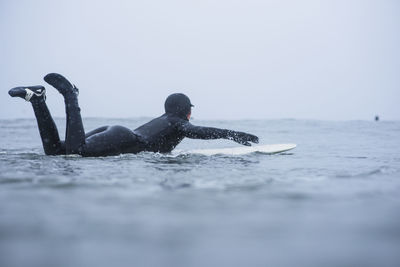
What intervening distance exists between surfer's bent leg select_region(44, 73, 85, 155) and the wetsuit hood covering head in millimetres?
1535

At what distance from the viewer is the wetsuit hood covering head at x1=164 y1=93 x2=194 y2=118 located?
6.64m

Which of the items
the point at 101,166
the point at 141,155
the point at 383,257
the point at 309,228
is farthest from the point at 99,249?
the point at 141,155

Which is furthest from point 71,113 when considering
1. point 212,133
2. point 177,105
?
point 212,133

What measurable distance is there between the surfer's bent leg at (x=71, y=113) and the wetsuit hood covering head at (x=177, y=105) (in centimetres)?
153

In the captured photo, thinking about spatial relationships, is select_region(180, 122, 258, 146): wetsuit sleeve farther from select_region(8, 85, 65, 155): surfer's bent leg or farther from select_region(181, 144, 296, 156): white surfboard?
select_region(8, 85, 65, 155): surfer's bent leg

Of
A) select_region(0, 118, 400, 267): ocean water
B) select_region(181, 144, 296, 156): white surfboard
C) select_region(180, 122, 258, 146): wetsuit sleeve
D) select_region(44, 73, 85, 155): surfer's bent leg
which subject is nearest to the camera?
select_region(0, 118, 400, 267): ocean water

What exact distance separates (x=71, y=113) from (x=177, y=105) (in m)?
1.76

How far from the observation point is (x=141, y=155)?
627 centimetres

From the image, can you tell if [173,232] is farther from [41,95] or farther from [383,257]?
[41,95]

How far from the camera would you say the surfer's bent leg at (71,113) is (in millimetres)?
5598

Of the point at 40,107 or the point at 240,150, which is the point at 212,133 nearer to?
the point at 240,150

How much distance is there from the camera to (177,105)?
262 inches

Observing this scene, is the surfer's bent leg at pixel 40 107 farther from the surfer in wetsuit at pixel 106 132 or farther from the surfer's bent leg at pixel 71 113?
the surfer's bent leg at pixel 71 113

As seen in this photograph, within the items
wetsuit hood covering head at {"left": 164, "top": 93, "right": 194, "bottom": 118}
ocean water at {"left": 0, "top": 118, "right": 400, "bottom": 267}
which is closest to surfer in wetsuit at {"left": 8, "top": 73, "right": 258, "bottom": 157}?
wetsuit hood covering head at {"left": 164, "top": 93, "right": 194, "bottom": 118}
